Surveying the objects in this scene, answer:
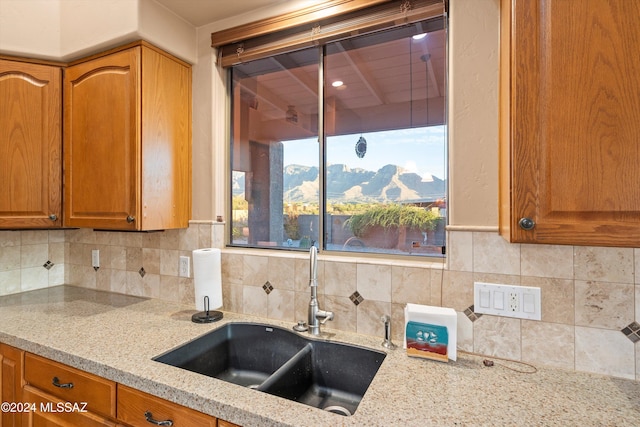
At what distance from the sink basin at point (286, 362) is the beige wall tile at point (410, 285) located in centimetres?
24

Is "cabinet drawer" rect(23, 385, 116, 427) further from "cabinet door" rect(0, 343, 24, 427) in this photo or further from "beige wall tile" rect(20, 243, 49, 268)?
"beige wall tile" rect(20, 243, 49, 268)

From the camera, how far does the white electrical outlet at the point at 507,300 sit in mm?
1091

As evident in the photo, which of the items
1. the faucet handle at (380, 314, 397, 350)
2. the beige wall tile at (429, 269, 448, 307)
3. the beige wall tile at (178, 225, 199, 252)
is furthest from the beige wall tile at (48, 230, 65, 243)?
the beige wall tile at (429, 269, 448, 307)

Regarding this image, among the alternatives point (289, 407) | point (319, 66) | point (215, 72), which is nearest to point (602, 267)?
point (289, 407)

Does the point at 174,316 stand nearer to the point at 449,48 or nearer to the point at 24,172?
the point at 24,172

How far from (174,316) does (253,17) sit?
158 cm

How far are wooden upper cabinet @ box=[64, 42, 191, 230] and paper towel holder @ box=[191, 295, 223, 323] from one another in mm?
Answer: 469

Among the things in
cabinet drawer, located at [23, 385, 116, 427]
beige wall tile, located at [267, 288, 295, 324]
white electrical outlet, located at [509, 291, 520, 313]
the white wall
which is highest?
the white wall

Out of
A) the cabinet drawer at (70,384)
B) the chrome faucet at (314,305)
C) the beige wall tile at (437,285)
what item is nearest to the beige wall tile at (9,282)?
the cabinet drawer at (70,384)

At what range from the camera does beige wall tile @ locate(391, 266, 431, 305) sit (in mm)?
1242

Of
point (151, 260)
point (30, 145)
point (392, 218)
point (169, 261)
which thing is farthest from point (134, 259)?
point (392, 218)

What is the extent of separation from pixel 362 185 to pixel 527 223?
803 mm

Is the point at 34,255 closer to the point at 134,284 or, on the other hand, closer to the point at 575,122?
the point at 134,284

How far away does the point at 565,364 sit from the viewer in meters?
1.06
